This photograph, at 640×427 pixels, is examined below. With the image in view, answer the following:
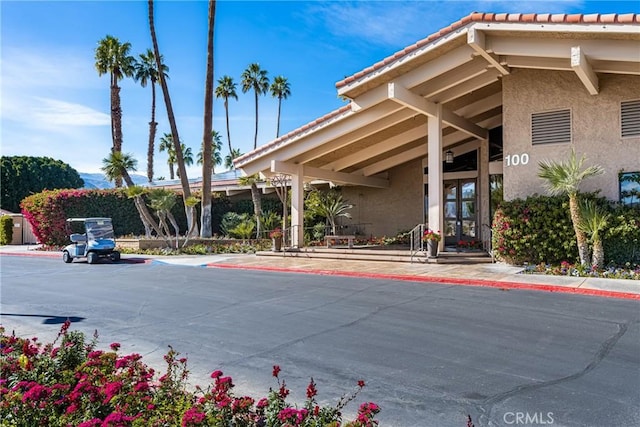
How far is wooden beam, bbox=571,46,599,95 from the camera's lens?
10789mm

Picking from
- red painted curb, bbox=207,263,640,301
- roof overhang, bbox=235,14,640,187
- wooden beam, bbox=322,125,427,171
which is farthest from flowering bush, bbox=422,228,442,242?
wooden beam, bbox=322,125,427,171

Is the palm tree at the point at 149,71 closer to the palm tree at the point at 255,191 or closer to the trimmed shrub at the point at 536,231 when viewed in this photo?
the palm tree at the point at 255,191

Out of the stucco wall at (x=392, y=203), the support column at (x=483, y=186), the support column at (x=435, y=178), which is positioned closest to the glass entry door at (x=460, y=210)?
the support column at (x=483, y=186)

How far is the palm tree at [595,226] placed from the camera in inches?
438

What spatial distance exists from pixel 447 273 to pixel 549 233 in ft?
10.4

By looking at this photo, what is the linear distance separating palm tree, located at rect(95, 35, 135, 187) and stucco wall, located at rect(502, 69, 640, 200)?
85.6 ft

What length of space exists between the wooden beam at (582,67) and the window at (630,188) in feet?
8.32

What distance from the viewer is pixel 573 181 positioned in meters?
11.5

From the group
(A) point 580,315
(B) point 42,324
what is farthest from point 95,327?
(A) point 580,315

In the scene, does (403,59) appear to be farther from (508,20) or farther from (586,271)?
(586,271)

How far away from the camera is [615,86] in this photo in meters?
12.4

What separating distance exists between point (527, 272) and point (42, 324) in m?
10.9

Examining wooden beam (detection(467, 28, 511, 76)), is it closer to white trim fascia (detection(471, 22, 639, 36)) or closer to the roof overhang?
the roof overhang

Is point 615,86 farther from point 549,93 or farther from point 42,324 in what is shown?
point 42,324
